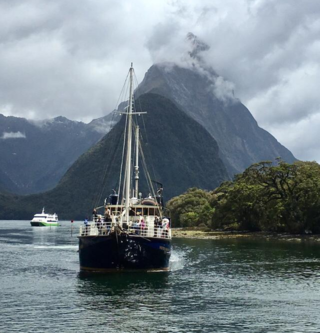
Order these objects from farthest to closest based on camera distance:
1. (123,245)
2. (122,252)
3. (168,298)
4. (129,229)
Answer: (129,229) < (122,252) < (123,245) < (168,298)

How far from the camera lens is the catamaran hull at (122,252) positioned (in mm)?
50469

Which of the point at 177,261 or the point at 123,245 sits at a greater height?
the point at 123,245

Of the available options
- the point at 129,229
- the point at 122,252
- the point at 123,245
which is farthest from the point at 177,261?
the point at 123,245

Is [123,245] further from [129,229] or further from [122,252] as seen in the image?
[129,229]

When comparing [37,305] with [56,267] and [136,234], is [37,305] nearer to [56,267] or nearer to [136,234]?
[136,234]

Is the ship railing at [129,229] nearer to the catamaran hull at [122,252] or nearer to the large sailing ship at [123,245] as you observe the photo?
the large sailing ship at [123,245]

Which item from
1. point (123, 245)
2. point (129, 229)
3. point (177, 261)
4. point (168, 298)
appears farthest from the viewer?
point (177, 261)

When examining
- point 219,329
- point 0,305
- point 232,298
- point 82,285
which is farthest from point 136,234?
point 219,329

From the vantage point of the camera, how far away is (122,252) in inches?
1999

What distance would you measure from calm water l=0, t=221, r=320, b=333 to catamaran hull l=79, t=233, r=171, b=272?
129 cm

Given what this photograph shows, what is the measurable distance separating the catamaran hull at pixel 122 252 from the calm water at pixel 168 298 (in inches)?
50.7

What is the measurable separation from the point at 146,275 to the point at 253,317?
19.5 meters

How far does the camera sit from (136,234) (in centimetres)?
5153

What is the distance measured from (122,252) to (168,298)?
11891 mm
